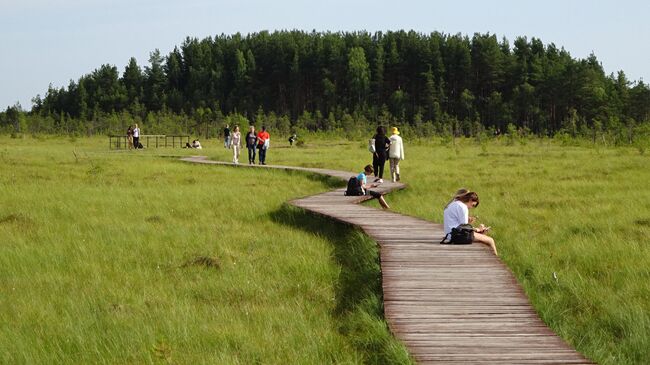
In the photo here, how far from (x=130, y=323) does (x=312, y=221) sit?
6998mm

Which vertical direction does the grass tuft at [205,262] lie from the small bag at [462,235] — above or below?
below

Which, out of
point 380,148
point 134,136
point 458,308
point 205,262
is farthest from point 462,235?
point 134,136

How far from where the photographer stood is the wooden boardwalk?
534cm

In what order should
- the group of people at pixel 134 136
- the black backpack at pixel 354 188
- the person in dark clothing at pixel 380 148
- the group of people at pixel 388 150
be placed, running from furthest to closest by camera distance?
the group of people at pixel 134 136
the person in dark clothing at pixel 380 148
the group of people at pixel 388 150
the black backpack at pixel 354 188

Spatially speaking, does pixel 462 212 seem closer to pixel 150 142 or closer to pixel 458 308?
pixel 458 308

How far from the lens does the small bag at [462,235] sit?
9.63 meters

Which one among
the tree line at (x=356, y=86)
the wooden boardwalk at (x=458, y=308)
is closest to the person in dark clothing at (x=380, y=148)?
the wooden boardwalk at (x=458, y=308)

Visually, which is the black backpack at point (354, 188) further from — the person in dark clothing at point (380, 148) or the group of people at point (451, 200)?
the person in dark clothing at point (380, 148)

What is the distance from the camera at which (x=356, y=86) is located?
107 meters

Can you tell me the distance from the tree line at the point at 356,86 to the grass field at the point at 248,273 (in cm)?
5954

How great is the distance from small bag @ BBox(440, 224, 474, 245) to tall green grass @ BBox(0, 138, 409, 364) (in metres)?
1.09

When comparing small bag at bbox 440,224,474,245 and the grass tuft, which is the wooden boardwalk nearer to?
small bag at bbox 440,224,474,245

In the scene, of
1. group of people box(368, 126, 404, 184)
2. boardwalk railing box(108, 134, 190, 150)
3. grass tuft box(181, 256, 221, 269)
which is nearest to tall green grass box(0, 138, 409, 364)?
grass tuft box(181, 256, 221, 269)

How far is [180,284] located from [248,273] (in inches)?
34.1
